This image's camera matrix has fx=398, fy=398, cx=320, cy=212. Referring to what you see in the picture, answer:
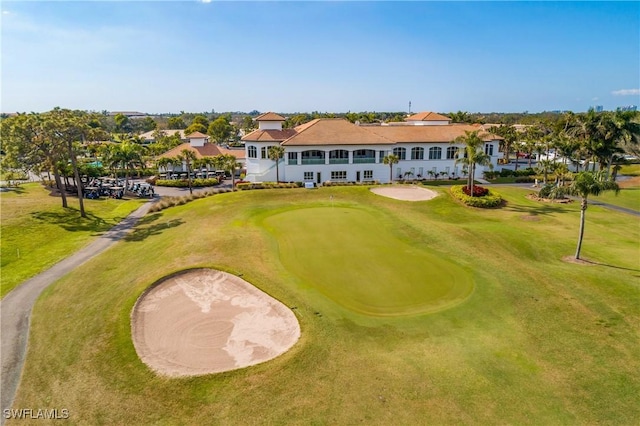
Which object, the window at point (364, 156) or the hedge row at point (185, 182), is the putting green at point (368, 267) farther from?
the hedge row at point (185, 182)

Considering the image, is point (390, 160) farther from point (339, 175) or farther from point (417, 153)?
point (417, 153)

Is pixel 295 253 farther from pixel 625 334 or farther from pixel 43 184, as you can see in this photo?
pixel 43 184

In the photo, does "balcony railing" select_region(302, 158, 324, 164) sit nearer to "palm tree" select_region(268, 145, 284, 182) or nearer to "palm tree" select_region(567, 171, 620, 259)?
"palm tree" select_region(268, 145, 284, 182)

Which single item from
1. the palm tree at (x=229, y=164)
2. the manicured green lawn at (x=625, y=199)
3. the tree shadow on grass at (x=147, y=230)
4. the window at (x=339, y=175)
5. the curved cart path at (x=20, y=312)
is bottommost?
the curved cart path at (x=20, y=312)

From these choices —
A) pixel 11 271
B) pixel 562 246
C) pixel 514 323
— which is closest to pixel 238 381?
pixel 514 323

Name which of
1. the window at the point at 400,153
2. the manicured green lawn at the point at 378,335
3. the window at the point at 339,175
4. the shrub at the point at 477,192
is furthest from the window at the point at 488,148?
the manicured green lawn at the point at 378,335

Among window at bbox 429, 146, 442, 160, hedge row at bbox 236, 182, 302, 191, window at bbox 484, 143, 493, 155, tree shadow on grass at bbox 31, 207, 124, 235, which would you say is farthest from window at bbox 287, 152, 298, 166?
window at bbox 484, 143, 493, 155
